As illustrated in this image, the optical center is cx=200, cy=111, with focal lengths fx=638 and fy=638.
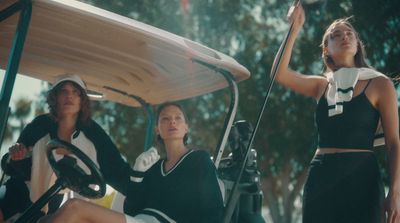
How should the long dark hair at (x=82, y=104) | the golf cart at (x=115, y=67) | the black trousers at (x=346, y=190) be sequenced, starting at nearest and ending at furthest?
the black trousers at (x=346, y=190)
the golf cart at (x=115, y=67)
the long dark hair at (x=82, y=104)

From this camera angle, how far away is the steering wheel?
133 inches

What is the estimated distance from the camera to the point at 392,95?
3.04 m

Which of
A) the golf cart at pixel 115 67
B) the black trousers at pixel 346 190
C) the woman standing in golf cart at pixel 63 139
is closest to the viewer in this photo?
Result: the black trousers at pixel 346 190

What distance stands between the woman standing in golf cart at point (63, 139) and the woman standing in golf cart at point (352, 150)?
1.43 m

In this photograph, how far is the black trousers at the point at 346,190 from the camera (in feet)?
9.68

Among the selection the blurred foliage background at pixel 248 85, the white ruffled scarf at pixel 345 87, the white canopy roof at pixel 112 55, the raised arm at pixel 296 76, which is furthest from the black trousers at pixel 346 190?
the blurred foliage background at pixel 248 85

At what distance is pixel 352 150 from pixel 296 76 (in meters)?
0.56

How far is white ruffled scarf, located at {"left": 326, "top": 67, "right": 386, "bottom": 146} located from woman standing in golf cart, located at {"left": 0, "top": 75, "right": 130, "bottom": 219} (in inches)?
60.4

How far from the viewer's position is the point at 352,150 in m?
3.03

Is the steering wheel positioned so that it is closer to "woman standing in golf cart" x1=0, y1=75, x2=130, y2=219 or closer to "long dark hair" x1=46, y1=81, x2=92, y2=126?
"woman standing in golf cart" x1=0, y1=75, x2=130, y2=219

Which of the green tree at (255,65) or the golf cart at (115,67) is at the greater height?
the green tree at (255,65)

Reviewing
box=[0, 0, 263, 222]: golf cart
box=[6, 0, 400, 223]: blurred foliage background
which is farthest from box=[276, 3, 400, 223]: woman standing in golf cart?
box=[6, 0, 400, 223]: blurred foliage background

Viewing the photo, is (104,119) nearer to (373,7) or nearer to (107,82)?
(373,7)

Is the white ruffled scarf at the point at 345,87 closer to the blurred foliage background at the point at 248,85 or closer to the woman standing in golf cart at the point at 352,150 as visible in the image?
the woman standing in golf cart at the point at 352,150
